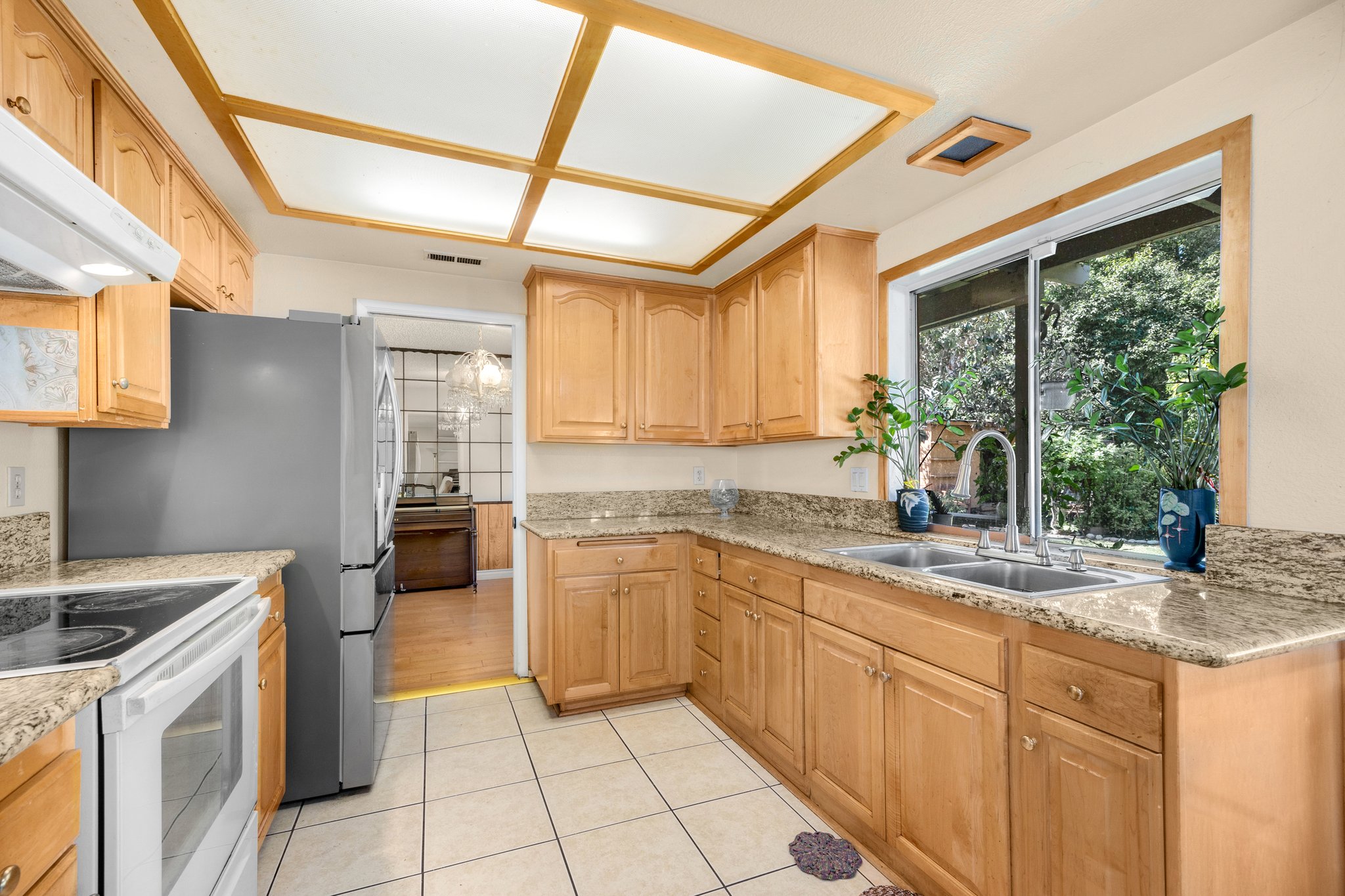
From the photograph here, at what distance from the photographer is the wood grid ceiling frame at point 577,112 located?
1.45m

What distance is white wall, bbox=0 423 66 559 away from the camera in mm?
1740

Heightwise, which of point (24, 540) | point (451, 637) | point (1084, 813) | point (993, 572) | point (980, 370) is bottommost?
point (451, 637)

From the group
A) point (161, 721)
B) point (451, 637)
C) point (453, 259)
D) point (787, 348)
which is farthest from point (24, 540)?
point (787, 348)

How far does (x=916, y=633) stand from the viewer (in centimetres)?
167

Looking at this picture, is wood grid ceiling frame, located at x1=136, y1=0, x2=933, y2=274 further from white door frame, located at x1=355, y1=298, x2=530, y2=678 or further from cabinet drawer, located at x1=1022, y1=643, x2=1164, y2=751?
cabinet drawer, located at x1=1022, y1=643, x2=1164, y2=751

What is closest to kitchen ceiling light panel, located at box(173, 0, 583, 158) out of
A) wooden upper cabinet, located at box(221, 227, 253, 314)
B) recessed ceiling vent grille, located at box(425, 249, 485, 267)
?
wooden upper cabinet, located at box(221, 227, 253, 314)

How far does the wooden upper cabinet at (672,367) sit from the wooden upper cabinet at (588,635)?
3.01 ft

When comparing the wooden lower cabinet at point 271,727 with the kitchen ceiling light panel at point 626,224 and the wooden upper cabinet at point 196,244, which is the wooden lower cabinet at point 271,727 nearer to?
the wooden upper cabinet at point 196,244

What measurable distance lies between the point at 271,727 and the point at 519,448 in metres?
1.85

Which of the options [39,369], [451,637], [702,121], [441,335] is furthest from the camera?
[441,335]

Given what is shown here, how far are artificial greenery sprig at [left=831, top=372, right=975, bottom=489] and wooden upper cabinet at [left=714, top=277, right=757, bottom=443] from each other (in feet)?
2.06

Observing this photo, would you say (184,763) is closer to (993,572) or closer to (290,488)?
(290,488)

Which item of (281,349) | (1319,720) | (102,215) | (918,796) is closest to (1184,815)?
(1319,720)

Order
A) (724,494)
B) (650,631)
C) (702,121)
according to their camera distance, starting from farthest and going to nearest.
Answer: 1. (724,494)
2. (650,631)
3. (702,121)
